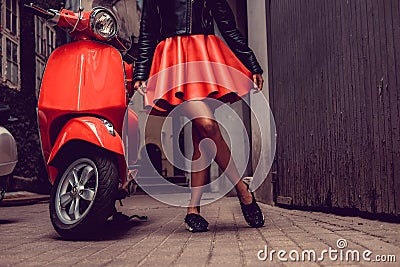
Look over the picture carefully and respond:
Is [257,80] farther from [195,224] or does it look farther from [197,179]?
[195,224]

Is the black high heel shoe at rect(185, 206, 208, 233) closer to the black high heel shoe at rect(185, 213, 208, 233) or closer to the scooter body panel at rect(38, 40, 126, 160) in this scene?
the black high heel shoe at rect(185, 213, 208, 233)

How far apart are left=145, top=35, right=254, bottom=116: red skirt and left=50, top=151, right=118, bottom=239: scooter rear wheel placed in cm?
44

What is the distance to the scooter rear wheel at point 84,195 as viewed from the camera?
2.53m

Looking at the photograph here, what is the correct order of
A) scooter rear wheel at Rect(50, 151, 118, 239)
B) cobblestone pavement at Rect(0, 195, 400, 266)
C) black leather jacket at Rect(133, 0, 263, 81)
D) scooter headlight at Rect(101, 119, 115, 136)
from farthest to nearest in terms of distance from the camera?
black leather jacket at Rect(133, 0, 263, 81) → scooter headlight at Rect(101, 119, 115, 136) → scooter rear wheel at Rect(50, 151, 118, 239) → cobblestone pavement at Rect(0, 195, 400, 266)

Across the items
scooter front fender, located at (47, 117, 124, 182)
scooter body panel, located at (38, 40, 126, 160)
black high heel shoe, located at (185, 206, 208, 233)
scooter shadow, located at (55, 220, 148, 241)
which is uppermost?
scooter body panel, located at (38, 40, 126, 160)

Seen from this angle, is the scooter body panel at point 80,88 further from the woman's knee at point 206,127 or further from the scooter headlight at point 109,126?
the woman's knee at point 206,127

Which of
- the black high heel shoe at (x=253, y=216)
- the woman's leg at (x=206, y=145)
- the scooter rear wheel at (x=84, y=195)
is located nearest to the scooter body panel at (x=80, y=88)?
the scooter rear wheel at (x=84, y=195)

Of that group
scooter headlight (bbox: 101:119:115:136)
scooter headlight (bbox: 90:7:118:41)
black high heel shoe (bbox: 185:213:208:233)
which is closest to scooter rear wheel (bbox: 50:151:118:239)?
scooter headlight (bbox: 101:119:115:136)

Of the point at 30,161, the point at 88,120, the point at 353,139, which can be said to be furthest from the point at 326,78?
the point at 30,161

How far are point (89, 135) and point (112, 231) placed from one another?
694mm

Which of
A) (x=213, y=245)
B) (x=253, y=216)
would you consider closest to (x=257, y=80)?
(x=253, y=216)

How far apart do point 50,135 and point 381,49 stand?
1913mm

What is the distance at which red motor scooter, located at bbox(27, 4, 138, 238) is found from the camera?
8.53ft

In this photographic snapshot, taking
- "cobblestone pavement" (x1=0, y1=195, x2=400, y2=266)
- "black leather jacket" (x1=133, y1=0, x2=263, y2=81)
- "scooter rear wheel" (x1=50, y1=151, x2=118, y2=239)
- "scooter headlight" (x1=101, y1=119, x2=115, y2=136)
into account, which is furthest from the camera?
"black leather jacket" (x1=133, y1=0, x2=263, y2=81)
